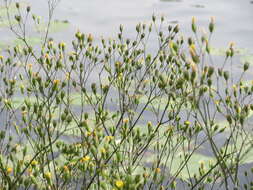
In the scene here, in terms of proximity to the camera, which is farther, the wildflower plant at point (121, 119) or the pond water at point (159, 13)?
the pond water at point (159, 13)

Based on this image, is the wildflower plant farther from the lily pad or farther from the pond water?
the pond water

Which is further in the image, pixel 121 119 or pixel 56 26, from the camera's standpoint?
pixel 56 26

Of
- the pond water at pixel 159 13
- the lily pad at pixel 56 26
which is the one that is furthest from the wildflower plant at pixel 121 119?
the pond water at pixel 159 13

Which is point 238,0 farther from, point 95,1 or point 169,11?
point 95,1

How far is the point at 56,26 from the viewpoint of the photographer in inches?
202

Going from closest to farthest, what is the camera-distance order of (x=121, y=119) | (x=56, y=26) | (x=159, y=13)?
(x=121, y=119)
(x=56, y=26)
(x=159, y=13)

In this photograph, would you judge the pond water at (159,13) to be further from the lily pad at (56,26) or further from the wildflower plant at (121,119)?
the wildflower plant at (121,119)

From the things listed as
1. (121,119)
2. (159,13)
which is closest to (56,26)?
(159,13)

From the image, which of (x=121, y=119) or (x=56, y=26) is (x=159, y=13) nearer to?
(x=56, y=26)

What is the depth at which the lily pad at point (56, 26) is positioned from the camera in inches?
193

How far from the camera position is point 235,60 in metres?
4.24

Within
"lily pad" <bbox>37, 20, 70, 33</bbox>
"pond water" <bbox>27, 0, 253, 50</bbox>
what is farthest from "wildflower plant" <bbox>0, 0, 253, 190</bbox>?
"pond water" <bbox>27, 0, 253, 50</bbox>

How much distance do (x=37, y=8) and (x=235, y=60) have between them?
287 cm

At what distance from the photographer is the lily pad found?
4907 millimetres
